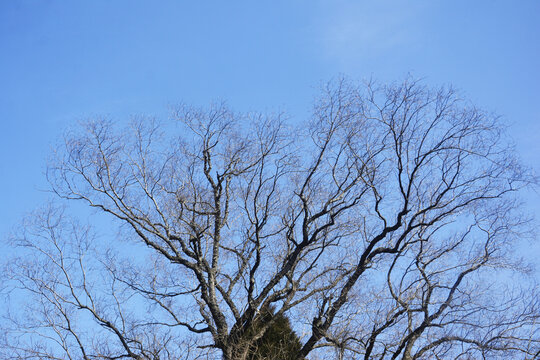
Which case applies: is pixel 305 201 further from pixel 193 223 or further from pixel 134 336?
pixel 134 336

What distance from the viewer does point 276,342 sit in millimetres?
16766

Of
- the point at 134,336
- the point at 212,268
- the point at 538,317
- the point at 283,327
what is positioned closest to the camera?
the point at 538,317

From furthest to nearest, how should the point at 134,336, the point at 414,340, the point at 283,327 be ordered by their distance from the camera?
the point at 283,327 < the point at 134,336 < the point at 414,340

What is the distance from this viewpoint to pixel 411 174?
575 inches

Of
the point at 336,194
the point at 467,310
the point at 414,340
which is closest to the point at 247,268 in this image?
the point at 336,194

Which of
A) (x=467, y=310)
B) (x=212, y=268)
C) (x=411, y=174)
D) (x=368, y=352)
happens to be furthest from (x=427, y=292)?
(x=212, y=268)

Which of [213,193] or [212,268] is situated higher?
[213,193]

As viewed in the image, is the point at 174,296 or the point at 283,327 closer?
the point at 174,296

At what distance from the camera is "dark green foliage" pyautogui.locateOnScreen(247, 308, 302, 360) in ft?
49.7

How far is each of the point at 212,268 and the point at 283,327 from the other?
120 inches

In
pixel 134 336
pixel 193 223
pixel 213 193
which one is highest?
pixel 213 193

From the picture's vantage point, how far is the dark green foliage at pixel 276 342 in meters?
15.1

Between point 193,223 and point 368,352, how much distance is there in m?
5.77

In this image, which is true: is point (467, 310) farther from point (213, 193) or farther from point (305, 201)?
point (213, 193)
